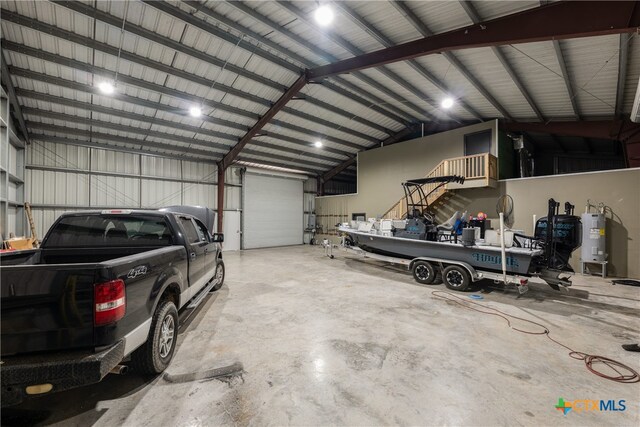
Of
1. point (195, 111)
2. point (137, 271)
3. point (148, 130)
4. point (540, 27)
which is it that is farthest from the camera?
point (148, 130)

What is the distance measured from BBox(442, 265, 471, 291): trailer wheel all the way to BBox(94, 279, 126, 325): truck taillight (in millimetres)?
5974

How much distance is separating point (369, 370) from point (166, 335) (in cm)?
220

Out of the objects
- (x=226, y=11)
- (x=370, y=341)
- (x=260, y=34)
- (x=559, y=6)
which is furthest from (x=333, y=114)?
(x=370, y=341)

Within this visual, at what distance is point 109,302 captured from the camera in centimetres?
180

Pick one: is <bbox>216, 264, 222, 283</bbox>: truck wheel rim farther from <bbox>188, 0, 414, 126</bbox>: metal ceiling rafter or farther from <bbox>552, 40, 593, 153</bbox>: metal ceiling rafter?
<bbox>552, 40, 593, 153</bbox>: metal ceiling rafter

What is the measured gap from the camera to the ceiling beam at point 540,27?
13.1 feet

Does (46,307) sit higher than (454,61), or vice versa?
(454,61)

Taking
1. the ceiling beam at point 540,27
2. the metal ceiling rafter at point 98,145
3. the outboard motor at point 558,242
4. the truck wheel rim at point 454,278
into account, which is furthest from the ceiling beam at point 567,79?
the metal ceiling rafter at point 98,145

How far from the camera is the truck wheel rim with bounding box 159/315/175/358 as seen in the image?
2.63 metres

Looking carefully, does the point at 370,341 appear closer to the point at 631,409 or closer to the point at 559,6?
the point at 631,409

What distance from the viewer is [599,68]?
245 inches

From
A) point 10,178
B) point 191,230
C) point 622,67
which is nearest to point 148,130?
point 10,178

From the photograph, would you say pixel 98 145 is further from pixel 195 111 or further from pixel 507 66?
pixel 507 66

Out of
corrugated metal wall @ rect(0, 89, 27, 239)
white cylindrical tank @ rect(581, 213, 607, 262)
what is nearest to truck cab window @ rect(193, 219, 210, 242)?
corrugated metal wall @ rect(0, 89, 27, 239)
